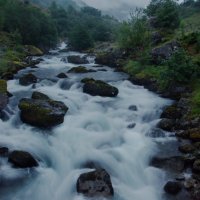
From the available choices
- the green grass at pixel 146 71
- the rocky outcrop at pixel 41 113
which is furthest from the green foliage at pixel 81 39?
the rocky outcrop at pixel 41 113

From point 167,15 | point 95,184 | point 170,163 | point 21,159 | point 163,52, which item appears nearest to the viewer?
point 95,184

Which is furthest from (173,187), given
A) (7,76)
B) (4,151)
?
(7,76)

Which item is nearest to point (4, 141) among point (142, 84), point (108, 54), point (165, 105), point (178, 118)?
point (178, 118)

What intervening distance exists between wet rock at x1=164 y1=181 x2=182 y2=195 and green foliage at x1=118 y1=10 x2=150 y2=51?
2995cm

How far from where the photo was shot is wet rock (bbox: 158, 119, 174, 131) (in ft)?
73.8

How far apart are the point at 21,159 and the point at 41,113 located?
459cm

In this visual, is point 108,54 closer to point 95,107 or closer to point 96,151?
point 95,107

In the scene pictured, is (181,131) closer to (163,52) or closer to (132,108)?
(132,108)

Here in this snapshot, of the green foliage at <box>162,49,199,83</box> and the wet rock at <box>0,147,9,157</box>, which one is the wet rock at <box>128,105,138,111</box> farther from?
the wet rock at <box>0,147,9,157</box>

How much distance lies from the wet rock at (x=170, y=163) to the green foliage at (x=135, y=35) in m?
27.2

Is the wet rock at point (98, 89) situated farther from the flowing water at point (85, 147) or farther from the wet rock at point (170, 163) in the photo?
the wet rock at point (170, 163)

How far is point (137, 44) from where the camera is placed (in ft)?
152

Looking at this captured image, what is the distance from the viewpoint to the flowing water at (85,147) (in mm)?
16188

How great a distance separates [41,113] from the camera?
21266 mm
